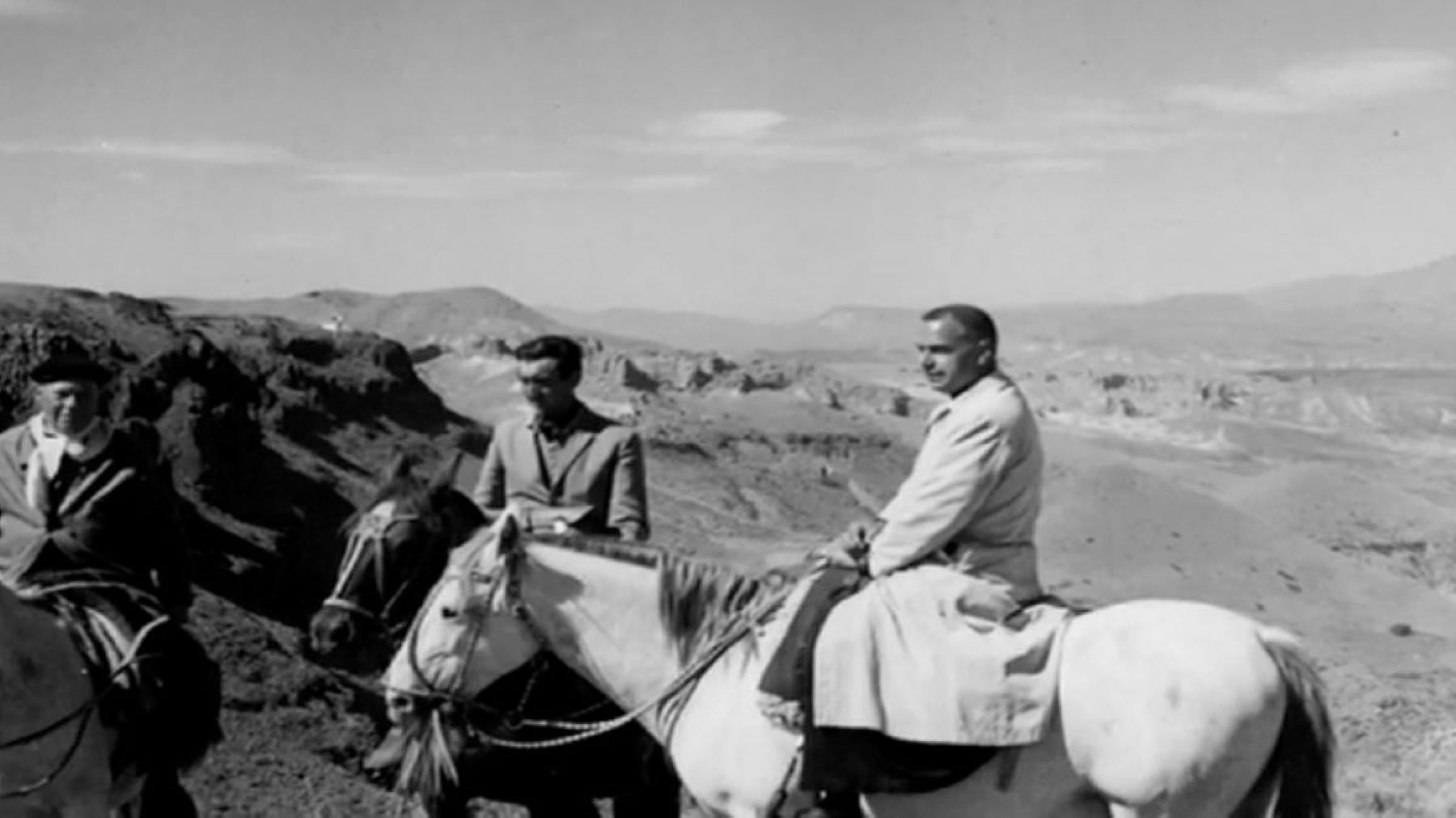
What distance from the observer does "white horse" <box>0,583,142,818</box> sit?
637 cm

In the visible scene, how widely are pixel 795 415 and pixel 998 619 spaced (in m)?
56.2

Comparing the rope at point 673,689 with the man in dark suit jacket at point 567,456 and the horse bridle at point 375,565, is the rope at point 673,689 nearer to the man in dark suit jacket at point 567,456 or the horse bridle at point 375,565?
the horse bridle at point 375,565

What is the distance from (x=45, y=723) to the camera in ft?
21.3

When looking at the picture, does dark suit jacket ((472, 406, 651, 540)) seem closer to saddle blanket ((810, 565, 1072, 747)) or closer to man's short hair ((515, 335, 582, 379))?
man's short hair ((515, 335, 582, 379))

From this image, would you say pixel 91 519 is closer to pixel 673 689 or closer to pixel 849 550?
pixel 673 689

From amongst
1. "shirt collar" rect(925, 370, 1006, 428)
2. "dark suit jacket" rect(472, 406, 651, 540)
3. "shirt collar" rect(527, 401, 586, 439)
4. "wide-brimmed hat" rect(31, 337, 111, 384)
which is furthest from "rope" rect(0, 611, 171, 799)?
"shirt collar" rect(925, 370, 1006, 428)

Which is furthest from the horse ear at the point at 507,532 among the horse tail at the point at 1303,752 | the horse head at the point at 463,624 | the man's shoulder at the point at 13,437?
the horse tail at the point at 1303,752

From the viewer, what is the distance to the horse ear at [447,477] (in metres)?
6.77

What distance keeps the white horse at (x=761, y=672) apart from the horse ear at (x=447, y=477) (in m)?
0.38

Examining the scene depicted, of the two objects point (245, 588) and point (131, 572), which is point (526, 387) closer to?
point (131, 572)

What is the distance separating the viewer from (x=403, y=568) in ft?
21.9

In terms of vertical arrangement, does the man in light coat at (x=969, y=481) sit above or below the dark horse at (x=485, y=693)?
above

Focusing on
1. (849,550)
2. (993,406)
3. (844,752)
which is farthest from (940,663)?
(993,406)

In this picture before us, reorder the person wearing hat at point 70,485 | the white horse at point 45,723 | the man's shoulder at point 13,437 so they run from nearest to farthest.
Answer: the white horse at point 45,723
the person wearing hat at point 70,485
the man's shoulder at point 13,437
